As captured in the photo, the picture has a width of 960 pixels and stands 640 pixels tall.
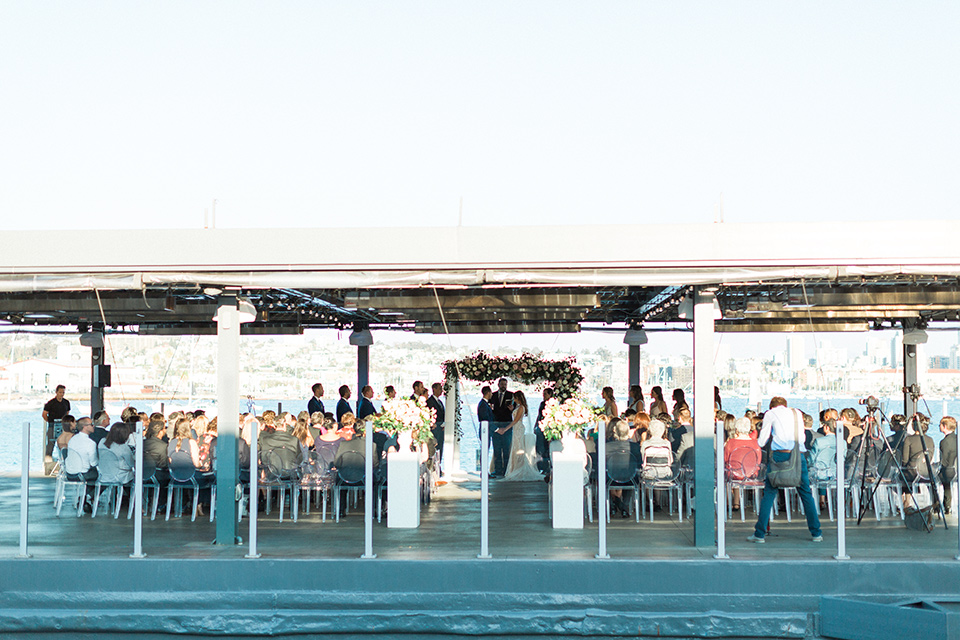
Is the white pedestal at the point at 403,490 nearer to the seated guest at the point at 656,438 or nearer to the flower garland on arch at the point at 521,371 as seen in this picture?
the seated guest at the point at 656,438

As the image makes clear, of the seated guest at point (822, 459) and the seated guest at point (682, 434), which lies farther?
the seated guest at point (682, 434)

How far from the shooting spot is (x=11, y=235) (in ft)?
26.0

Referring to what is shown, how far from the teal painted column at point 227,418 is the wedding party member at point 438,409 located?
5.09 meters

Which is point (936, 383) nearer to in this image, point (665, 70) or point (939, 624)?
point (665, 70)

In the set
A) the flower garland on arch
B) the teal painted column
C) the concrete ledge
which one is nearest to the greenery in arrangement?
the flower garland on arch

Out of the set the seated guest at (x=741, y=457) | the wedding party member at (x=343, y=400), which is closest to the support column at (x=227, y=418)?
the seated guest at (x=741, y=457)

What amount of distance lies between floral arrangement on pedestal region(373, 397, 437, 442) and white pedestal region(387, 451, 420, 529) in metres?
0.25

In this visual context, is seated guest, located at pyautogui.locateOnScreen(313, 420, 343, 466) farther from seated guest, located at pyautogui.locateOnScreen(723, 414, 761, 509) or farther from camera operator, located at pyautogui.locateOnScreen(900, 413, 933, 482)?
camera operator, located at pyautogui.locateOnScreen(900, 413, 933, 482)

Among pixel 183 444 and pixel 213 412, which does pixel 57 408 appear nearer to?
pixel 183 444

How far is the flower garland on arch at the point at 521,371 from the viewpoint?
13.7 m

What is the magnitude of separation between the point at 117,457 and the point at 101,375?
7.77 metres

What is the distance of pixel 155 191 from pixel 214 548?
66.2 feet

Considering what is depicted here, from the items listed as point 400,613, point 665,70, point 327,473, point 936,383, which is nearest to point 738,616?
point 400,613

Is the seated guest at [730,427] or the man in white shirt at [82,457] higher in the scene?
the seated guest at [730,427]
